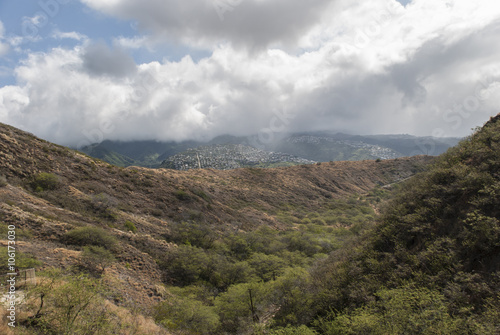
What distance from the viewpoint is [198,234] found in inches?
1211

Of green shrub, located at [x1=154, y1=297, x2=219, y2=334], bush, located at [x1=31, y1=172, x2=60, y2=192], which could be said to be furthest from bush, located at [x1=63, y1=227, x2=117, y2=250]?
bush, located at [x1=31, y1=172, x2=60, y2=192]

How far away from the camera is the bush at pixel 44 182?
25239 millimetres

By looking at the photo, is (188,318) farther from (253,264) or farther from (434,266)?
(434,266)

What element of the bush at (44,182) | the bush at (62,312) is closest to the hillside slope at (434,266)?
the bush at (62,312)

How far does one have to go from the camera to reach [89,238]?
20.1 meters

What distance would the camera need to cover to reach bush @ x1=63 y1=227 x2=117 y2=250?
19.4 metres

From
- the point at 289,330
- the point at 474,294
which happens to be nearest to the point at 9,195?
the point at 289,330

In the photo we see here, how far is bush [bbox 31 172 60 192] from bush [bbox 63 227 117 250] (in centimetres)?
999

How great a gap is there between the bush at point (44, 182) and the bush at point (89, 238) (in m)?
9.99

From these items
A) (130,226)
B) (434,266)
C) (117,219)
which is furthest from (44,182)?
(434,266)

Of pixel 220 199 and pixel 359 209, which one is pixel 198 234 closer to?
pixel 220 199

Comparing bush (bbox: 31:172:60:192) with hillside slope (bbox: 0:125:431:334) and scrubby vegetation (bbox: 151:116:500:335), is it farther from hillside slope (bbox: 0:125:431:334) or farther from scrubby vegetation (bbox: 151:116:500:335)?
scrubby vegetation (bbox: 151:116:500:335)

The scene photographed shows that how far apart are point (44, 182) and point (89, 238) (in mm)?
11873

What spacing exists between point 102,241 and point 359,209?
6137cm
